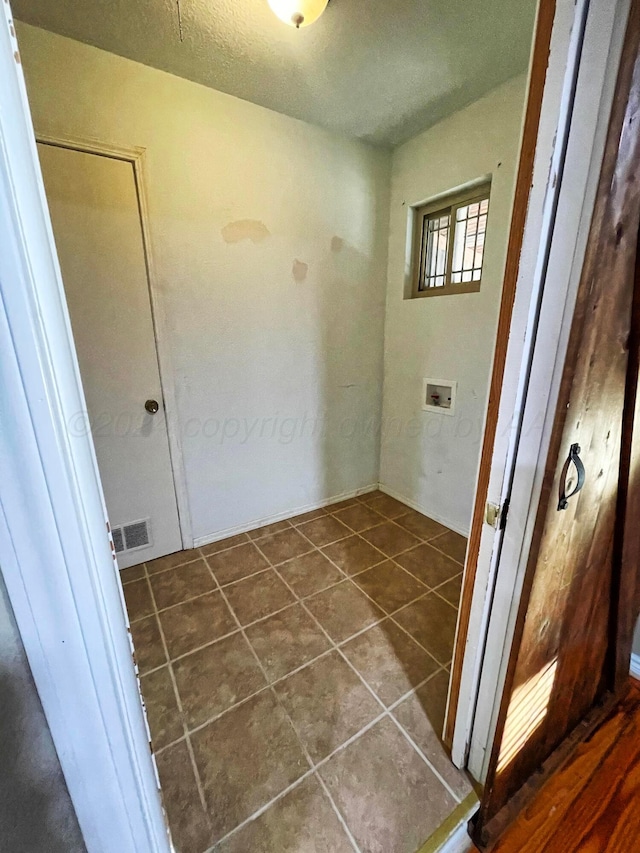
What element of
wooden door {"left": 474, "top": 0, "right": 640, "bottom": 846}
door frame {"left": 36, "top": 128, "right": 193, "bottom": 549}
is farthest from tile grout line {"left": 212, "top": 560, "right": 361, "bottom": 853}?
door frame {"left": 36, "top": 128, "right": 193, "bottom": 549}

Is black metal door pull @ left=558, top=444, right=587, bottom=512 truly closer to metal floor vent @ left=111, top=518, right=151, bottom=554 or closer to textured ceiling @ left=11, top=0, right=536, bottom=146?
textured ceiling @ left=11, top=0, right=536, bottom=146

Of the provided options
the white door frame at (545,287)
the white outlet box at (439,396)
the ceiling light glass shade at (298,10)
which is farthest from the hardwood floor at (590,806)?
the ceiling light glass shade at (298,10)

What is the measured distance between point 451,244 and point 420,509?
6.11 feet

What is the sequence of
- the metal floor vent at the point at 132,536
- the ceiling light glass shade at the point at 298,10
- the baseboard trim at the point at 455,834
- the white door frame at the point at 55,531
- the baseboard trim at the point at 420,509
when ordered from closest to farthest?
the white door frame at the point at 55,531
the baseboard trim at the point at 455,834
the ceiling light glass shade at the point at 298,10
the metal floor vent at the point at 132,536
the baseboard trim at the point at 420,509

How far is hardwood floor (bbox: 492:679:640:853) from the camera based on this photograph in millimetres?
942

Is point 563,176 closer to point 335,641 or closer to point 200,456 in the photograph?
point 335,641

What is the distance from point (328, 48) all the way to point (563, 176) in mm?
1551

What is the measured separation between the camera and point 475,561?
34.3 inches

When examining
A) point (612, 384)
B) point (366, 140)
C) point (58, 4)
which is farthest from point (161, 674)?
point (366, 140)

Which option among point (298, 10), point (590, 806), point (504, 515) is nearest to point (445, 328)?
point (298, 10)

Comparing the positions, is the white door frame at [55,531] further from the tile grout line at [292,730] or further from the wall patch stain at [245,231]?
the wall patch stain at [245,231]

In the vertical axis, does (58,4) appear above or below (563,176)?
above

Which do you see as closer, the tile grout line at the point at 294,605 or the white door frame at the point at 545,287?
the white door frame at the point at 545,287

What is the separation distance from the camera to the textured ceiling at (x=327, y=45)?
1.30 meters
